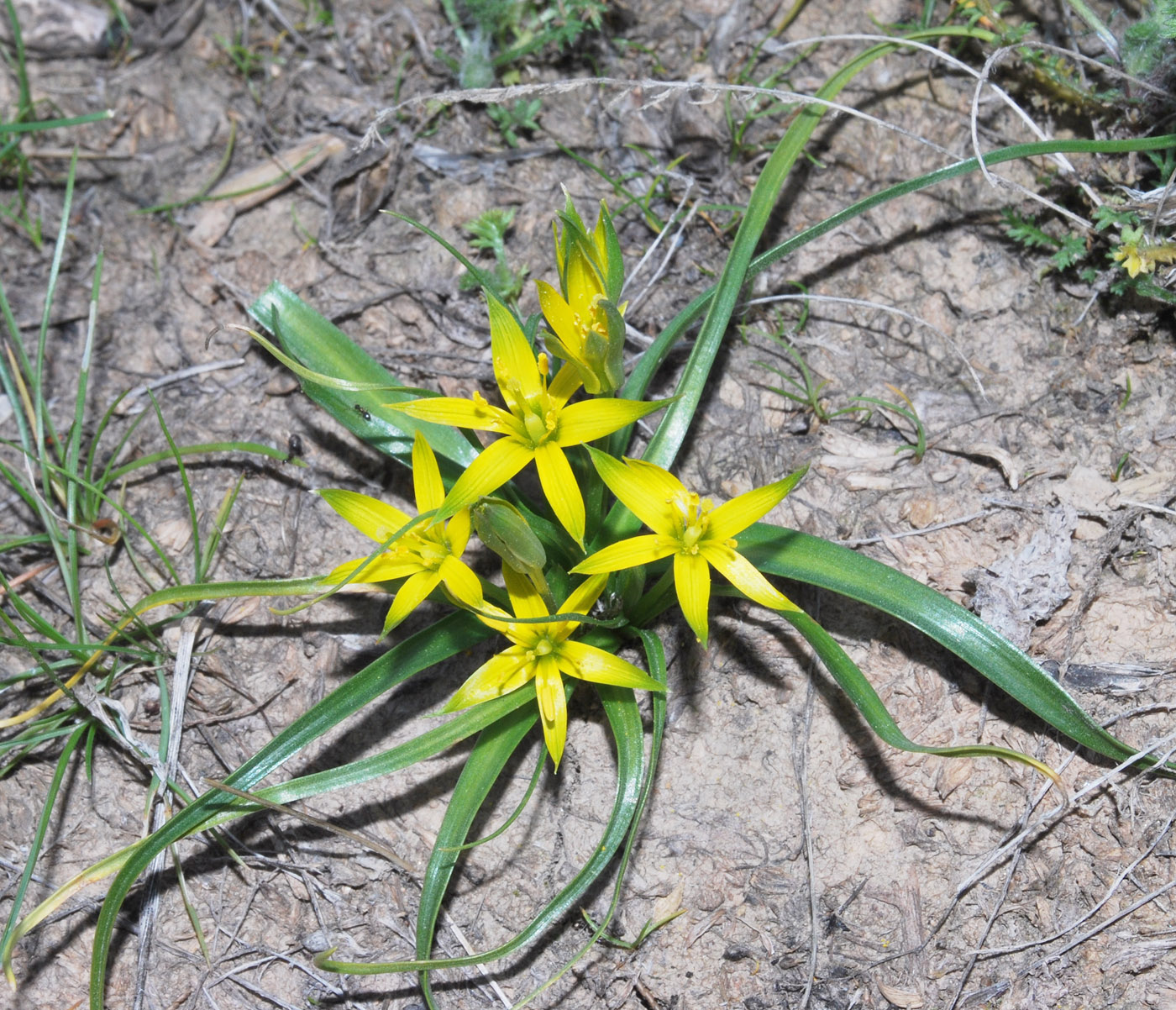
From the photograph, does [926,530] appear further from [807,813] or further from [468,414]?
[468,414]

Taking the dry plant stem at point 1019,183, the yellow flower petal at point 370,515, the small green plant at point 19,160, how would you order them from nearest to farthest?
1. the yellow flower petal at point 370,515
2. the dry plant stem at point 1019,183
3. the small green plant at point 19,160

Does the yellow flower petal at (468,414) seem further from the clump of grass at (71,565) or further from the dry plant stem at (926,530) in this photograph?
the dry plant stem at (926,530)

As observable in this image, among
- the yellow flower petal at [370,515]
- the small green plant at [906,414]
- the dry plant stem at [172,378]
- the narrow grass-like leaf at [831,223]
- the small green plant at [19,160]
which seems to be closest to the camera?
the yellow flower petal at [370,515]

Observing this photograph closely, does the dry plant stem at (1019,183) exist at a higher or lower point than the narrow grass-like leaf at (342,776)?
higher

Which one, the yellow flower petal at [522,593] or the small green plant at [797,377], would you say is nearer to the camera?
the yellow flower petal at [522,593]

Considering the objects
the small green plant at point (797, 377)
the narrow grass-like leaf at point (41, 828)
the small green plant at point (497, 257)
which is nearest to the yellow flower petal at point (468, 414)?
the small green plant at point (497, 257)

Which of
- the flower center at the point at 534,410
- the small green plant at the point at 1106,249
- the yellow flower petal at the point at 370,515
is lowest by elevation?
the yellow flower petal at the point at 370,515

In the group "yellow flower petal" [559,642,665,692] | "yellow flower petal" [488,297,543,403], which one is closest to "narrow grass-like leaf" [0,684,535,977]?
"yellow flower petal" [559,642,665,692]

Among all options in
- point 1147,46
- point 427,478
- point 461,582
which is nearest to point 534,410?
point 427,478

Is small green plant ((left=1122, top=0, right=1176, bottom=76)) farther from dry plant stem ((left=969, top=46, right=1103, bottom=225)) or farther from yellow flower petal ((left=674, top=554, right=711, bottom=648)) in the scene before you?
yellow flower petal ((left=674, top=554, right=711, bottom=648))
